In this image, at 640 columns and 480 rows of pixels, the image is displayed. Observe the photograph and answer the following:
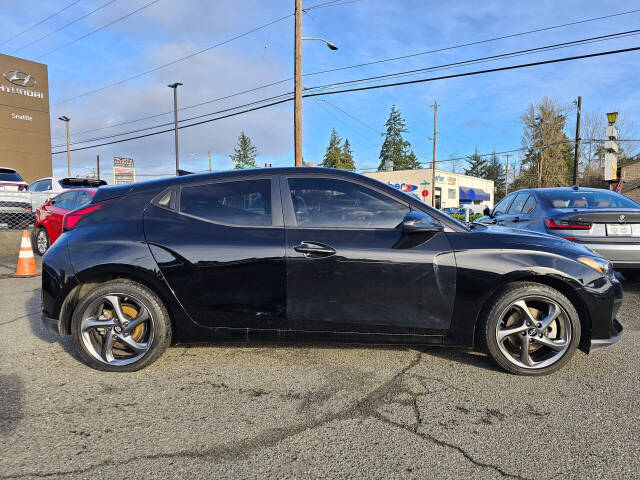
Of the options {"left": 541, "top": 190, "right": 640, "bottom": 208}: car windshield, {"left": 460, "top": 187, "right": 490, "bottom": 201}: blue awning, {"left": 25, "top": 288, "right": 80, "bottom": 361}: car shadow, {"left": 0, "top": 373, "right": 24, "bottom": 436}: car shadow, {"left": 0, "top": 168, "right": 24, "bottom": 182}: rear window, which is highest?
{"left": 460, "top": 187, "right": 490, "bottom": 201}: blue awning

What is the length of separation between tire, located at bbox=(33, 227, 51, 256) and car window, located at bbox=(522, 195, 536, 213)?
948 cm

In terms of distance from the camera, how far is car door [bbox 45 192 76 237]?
27.4 ft

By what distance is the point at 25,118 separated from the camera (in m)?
29.2

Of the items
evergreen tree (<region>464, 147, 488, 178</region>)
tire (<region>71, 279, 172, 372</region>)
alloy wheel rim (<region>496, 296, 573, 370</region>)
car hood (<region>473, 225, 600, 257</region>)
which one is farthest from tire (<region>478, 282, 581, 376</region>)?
evergreen tree (<region>464, 147, 488, 178</region>)

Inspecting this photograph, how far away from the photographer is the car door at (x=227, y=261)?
2938mm

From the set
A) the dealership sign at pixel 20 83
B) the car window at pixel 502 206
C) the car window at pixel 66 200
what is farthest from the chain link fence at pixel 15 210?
the dealership sign at pixel 20 83

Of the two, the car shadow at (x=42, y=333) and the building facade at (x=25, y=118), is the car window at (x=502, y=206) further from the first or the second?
the building facade at (x=25, y=118)

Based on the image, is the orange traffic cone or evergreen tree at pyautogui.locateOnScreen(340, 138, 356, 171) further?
evergreen tree at pyautogui.locateOnScreen(340, 138, 356, 171)

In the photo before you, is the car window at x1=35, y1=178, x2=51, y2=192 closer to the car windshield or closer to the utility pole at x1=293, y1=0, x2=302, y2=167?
the utility pole at x1=293, y1=0, x2=302, y2=167

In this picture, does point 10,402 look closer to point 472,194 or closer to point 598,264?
point 598,264

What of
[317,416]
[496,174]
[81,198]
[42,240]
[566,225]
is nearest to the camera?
[317,416]

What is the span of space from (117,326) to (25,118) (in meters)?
34.4

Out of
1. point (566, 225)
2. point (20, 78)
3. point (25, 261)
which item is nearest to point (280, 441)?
point (566, 225)

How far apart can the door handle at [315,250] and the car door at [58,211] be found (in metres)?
7.38
